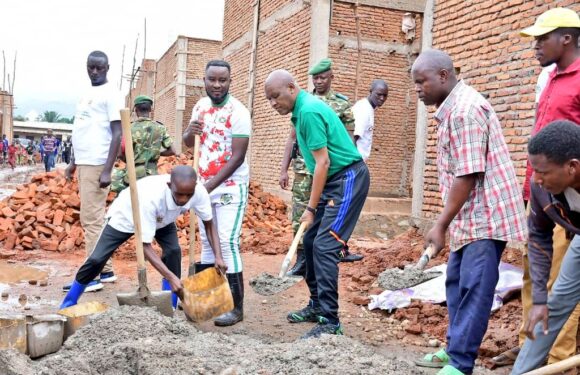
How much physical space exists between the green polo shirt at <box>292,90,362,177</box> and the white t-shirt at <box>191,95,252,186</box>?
0.59 metres

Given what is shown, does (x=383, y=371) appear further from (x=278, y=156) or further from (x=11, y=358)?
(x=278, y=156)

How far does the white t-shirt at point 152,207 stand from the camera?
4.09m

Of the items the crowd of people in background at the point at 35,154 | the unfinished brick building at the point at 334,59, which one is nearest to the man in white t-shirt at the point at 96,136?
the unfinished brick building at the point at 334,59

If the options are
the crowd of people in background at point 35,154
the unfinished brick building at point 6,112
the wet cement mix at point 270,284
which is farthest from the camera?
the unfinished brick building at point 6,112

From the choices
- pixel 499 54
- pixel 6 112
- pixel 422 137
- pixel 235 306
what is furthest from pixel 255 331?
pixel 6 112

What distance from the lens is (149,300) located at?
13.0ft

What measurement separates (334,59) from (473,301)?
9.19 metres

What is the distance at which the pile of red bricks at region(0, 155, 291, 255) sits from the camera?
8180 mm

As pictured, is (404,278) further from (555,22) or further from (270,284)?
(555,22)

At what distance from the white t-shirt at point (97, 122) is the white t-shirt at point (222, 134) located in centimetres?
105

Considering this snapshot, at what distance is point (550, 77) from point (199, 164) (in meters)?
2.60

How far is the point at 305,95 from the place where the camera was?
4133mm

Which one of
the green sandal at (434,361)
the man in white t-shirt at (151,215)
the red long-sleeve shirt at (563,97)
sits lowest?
the green sandal at (434,361)

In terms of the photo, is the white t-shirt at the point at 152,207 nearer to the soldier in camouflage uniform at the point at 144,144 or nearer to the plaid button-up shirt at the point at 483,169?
the soldier in camouflage uniform at the point at 144,144
